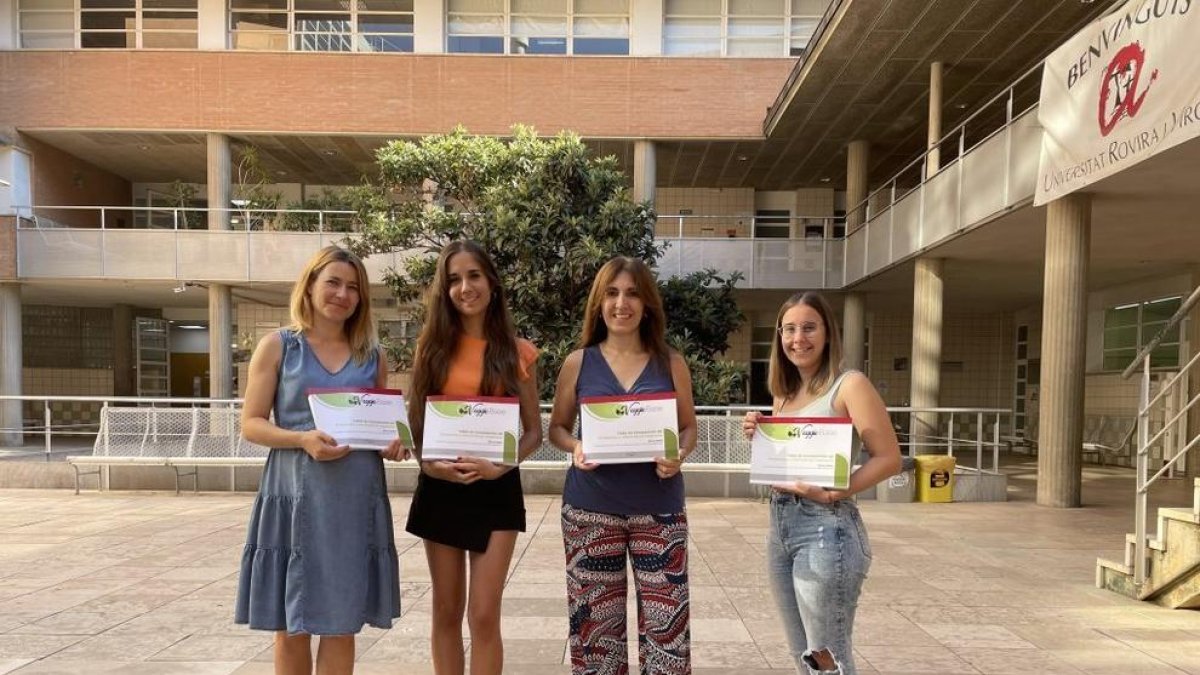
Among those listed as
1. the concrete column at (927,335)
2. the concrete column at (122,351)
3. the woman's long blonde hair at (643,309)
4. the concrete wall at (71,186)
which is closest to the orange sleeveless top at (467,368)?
the woman's long blonde hair at (643,309)

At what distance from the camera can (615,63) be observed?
17.4 metres

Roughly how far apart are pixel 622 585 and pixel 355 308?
1.47 meters

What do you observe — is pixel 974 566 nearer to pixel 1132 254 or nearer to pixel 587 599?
pixel 587 599

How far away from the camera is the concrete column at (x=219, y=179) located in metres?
17.0

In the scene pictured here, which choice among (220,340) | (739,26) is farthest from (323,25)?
(739,26)

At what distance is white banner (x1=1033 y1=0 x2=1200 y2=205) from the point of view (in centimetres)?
625

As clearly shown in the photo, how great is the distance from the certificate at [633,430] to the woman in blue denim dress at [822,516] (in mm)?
301

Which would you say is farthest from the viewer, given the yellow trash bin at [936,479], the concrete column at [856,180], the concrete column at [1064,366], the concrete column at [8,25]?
the concrete column at [8,25]

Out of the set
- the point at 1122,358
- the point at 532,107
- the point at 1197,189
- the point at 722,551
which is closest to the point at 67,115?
the point at 532,107

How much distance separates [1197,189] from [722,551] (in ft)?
22.9

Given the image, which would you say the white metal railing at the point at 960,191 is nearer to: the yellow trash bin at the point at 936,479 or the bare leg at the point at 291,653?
the yellow trash bin at the point at 936,479

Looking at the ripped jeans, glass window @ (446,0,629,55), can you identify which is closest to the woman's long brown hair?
the ripped jeans

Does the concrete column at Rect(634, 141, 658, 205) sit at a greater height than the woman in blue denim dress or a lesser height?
greater

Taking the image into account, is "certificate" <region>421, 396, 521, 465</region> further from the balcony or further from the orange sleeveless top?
the balcony
